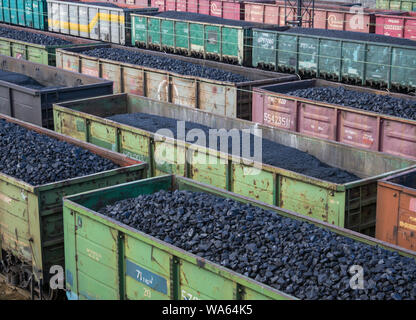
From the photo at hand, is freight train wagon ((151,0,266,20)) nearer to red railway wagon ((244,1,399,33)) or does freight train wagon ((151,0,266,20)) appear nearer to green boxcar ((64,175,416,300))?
red railway wagon ((244,1,399,33))

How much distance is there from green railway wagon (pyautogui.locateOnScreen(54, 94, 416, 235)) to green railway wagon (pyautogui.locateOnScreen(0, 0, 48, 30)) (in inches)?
917

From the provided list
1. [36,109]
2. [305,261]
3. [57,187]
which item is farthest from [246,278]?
[36,109]

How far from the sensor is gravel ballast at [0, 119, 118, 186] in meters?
10.7

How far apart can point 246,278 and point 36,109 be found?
1057cm

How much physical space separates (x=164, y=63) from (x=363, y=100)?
7866 millimetres

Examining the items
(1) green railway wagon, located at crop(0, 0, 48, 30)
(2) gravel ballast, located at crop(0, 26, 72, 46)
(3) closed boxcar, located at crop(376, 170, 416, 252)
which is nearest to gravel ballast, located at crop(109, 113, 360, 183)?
(3) closed boxcar, located at crop(376, 170, 416, 252)

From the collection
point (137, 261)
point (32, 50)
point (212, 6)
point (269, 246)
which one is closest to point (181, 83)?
point (32, 50)

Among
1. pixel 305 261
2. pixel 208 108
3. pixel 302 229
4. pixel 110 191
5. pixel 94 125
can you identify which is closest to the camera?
pixel 305 261

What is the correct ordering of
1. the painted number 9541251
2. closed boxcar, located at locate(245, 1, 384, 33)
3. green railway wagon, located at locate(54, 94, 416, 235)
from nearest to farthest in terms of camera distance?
1. green railway wagon, located at locate(54, 94, 416, 235)
2. the painted number 9541251
3. closed boxcar, located at locate(245, 1, 384, 33)

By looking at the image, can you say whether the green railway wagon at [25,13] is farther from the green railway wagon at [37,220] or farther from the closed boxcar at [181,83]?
the green railway wagon at [37,220]

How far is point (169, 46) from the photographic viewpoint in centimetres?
2962

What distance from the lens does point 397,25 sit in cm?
2842

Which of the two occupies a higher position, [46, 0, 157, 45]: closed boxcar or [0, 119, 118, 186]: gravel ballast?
[46, 0, 157, 45]: closed boxcar

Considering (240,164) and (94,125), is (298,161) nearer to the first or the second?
(240,164)
